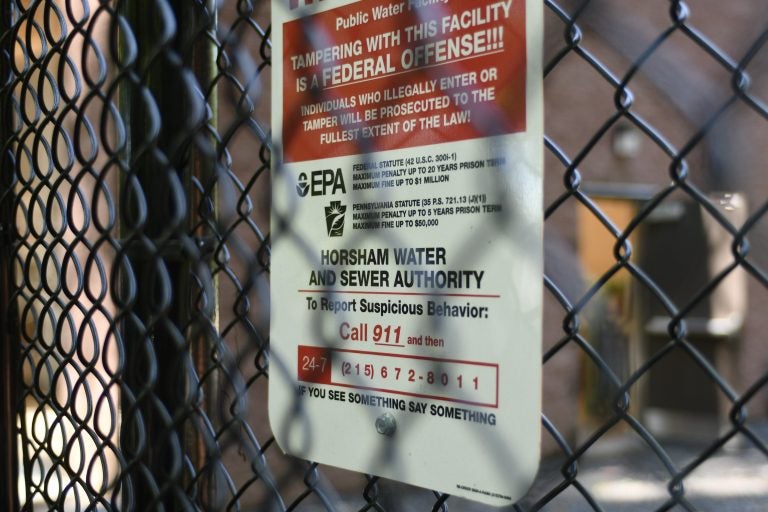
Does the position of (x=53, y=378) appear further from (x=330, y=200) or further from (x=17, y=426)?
(x=330, y=200)

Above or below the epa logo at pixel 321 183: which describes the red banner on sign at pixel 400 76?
above

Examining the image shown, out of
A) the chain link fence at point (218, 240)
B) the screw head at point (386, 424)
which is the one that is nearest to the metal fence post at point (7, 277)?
the chain link fence at point (218, 240)

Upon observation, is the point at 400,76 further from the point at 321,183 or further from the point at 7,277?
the point at 7,277

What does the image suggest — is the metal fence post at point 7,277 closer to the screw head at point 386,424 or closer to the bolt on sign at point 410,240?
the bolt on sign at point 410,240

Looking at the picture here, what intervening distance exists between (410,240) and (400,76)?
167 mm

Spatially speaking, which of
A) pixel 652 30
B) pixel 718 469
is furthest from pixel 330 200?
pixel 718 469

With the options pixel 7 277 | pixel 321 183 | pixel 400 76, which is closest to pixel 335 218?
pixel 321 183

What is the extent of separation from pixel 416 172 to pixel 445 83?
0.09 metres

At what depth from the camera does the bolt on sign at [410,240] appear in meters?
0.68

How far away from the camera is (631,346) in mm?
1074

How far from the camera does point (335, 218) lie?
32.4 inches

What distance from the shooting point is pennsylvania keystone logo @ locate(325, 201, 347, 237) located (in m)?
0.82

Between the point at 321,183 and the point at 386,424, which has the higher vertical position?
the point at 321,183

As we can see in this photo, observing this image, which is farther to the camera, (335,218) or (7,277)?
(7,277)
